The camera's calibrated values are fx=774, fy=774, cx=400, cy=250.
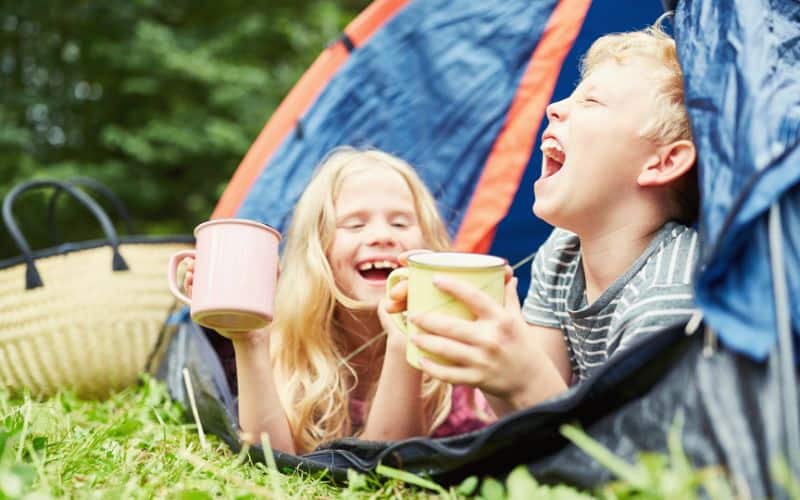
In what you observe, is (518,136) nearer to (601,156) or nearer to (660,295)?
(601,156)

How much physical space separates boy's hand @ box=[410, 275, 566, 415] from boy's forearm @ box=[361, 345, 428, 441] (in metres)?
0.24

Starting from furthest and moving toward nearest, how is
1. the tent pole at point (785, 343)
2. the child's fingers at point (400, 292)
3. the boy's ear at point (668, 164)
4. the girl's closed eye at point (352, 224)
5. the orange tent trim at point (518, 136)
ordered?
the orange tent trim at point (518, 136) < the girl's closed eye at point (352, 224) < the boy's ear at point (668, 164) < the child's fingers at point (400, 292) < the tent pole at point (785, 343)

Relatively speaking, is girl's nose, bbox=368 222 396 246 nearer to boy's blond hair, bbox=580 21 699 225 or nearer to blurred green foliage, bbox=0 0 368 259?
boy's blond hair, bbox=580 21 699 225

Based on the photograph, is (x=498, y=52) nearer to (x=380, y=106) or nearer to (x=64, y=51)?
(x=380, y=106)

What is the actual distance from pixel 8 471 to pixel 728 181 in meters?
0.81

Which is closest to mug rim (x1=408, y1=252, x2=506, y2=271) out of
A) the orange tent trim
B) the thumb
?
the thumb

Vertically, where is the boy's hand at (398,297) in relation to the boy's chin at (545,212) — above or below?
below

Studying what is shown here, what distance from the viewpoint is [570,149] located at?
42.7 inches

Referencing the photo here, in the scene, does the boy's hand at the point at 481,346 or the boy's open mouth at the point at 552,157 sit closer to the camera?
the boy's hand at the point at 481,346

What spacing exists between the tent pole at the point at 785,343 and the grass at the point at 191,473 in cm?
3

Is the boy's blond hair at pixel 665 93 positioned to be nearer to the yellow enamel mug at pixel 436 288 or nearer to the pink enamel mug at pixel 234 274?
the yellow enamel mug at pixel 436 288

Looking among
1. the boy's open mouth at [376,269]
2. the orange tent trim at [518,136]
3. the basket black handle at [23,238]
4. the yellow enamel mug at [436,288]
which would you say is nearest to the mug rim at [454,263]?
the yellow enamel mug at [436,288]

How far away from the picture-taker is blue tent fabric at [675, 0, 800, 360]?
0.75 meters

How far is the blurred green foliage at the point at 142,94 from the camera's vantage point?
3912 mm
